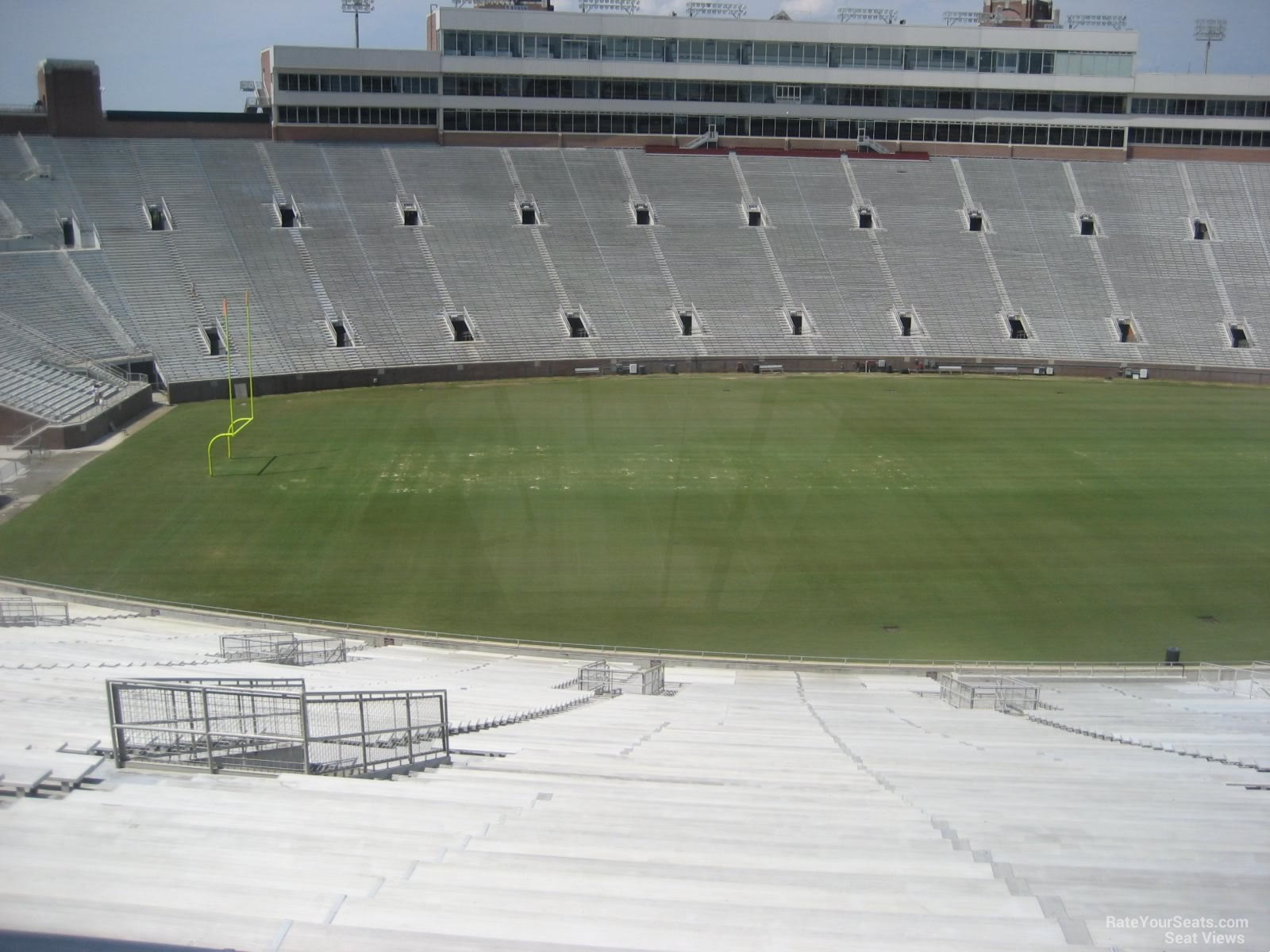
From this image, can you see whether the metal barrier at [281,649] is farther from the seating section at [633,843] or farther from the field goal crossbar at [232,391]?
the field goal crossbar at [232,391]

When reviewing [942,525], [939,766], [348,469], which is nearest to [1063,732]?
[939,766]

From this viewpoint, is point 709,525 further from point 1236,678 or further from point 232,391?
point 232,391

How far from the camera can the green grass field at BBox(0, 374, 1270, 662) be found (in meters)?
22.9

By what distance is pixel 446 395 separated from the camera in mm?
44438

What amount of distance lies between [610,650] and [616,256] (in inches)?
1423

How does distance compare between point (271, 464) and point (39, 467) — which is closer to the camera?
point (39, 467)

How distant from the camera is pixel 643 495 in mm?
30703

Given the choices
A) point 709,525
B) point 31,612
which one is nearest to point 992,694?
point 709,525

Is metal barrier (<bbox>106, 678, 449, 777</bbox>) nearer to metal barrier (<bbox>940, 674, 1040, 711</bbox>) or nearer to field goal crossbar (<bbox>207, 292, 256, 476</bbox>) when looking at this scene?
metal barrier (<bbox>940, 674, 1040, 711</bbox>)

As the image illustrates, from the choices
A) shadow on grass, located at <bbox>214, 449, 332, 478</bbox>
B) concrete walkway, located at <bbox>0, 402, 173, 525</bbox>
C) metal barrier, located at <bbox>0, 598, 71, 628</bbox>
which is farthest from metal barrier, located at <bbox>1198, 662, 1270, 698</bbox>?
concrete walkway, located at <bbox>0, 402, 173, 525</bbox>

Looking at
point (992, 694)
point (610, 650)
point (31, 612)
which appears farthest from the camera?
point (610, 650)

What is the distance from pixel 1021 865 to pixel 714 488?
79.4 feet

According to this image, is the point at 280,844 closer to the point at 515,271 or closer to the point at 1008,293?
the point at 515,271

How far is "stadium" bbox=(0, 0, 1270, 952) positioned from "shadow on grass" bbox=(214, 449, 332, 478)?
366 mm
